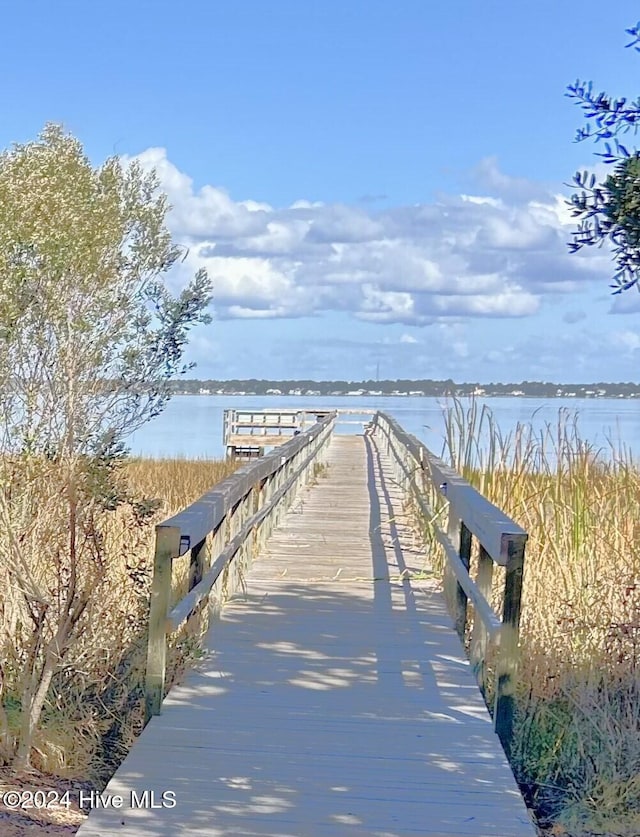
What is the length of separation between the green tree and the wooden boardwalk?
0.92 meters

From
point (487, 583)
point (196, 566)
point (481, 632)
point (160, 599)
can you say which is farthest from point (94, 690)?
point (487, 583)

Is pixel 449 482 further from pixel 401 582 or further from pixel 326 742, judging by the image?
pixel 326 742

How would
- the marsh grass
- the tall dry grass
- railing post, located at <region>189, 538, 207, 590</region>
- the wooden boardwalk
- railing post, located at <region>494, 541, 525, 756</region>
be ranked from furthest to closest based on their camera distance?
railing post, located at <region>189, 538, 207, 590</region>, the marsh grass, the tall dry grass, railing post, located at <region>494, 541, 525, 756</region>, the wooden boardwalk

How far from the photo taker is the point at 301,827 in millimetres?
3145

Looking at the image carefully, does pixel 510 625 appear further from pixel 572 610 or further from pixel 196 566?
pixel 572 610

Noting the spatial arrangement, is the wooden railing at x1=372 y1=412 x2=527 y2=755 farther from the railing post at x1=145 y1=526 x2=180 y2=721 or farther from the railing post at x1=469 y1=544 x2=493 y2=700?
the railing post at x1=145 y1=526 x2=180 y2=721

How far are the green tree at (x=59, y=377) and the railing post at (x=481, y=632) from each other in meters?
2.03

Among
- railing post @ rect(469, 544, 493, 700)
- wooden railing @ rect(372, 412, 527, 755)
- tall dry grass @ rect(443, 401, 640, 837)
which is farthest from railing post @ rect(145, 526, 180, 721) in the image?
tall dry grass @ rect(443, 401, 640, 837)

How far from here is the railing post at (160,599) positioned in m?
3.91

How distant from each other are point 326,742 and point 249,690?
717 mm

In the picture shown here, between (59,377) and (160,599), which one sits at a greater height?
(59,377)

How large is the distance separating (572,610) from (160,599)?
2814mm

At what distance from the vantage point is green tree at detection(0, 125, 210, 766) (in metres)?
5.05

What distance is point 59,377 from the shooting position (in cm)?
651
